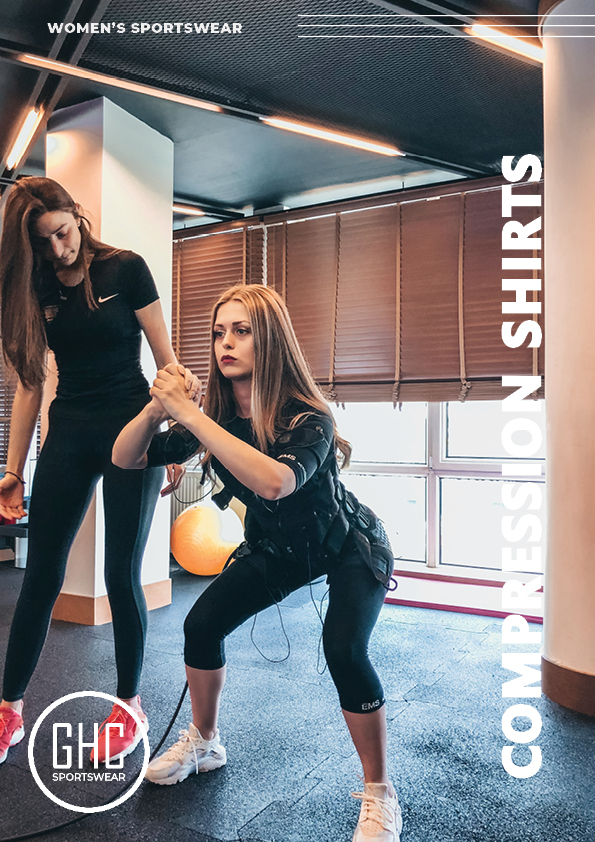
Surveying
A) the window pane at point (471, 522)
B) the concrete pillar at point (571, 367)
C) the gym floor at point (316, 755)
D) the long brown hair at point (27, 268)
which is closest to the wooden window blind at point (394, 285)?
the window pane at point (471, 522)

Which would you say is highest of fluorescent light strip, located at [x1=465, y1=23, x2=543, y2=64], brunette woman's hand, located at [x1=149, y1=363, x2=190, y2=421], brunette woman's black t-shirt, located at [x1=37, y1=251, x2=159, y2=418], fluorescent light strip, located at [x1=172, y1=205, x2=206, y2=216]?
fluorescent light strip, located at [x1=465, y1=23, x2=543, y2=64]

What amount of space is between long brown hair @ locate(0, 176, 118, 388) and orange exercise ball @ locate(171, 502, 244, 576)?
2379 millimetres

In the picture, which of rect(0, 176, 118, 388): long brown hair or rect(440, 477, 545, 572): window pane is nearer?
rect(0, 176, 118, 388): long brown hair

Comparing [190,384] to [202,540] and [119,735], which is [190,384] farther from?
[202,540]

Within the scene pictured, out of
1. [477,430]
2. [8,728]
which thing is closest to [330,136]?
[477,430]

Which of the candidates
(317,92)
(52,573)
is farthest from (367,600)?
(317,92)

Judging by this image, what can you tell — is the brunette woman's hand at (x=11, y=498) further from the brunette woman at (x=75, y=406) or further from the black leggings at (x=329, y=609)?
the black leggings at (x=329, y=609)

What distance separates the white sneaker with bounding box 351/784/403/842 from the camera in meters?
1.32

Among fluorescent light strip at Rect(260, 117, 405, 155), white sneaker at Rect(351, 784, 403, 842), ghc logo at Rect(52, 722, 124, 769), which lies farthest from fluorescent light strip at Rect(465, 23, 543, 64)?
ghc logo at Rect(52, 722, 124, 769)

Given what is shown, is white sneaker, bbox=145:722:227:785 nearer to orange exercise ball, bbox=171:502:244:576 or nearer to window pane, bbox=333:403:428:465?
orange exercise ball, bbox=171:502:244:576

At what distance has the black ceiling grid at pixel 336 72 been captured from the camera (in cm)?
249

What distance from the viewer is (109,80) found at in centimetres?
292

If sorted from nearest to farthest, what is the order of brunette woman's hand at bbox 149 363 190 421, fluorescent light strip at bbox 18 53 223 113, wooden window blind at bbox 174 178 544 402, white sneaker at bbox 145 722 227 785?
brunette woman's hand at bbox 149 363 190 421 → white sneaker at bbox 145 722 227 785 → fluorescent light strip at bbox 18 53 223 113 → wooden window blind at bbox 174 178 544 402

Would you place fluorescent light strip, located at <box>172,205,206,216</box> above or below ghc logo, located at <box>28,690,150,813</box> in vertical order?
above
